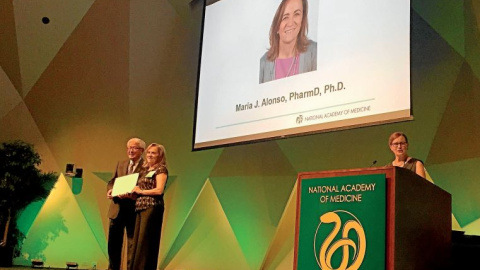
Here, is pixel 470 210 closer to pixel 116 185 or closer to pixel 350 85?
pixel 350 85

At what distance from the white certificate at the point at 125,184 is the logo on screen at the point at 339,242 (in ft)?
7.34

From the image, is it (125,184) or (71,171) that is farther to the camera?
(71,171)

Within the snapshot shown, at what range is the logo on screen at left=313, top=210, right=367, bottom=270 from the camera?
1667mm

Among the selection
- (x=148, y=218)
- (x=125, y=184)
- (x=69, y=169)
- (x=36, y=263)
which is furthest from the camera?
(x=69, y=169)

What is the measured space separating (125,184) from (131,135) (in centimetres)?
246

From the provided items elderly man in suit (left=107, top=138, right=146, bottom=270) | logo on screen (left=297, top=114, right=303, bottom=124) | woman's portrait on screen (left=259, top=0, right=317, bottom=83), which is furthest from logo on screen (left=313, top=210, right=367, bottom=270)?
elderly man in suit (left=107, top=138, right=146, bottom=270)

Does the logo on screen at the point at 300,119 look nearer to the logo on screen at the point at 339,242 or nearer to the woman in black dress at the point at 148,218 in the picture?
the woman in black dress at the point at 148,218

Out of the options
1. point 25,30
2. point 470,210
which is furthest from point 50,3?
point 470,210

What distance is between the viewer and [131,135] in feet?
20.5

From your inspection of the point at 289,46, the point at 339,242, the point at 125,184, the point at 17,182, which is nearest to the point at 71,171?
the point at 17,182

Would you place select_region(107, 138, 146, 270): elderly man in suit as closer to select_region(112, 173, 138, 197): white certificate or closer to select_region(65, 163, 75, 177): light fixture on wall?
select_region(112, 173, 138, 197): white certificate

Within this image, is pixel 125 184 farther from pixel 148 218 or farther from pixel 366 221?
pixel 366 221

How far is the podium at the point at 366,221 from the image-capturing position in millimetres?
1635

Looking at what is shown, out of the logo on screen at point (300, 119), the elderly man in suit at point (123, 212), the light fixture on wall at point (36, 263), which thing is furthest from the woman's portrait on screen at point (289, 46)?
the light fixture on wall at point (36, 263)
